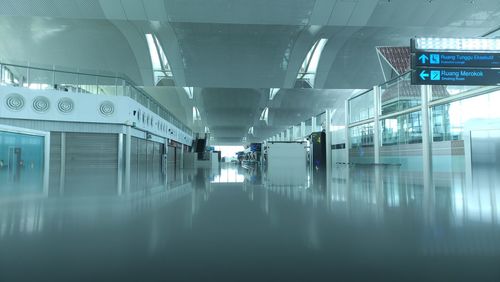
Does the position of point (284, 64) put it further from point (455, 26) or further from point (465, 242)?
point (465, 242)

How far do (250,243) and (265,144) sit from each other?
21268mm

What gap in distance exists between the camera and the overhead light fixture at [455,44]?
39.4 feet

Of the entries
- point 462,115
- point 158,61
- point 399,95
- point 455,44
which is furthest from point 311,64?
point 455,44

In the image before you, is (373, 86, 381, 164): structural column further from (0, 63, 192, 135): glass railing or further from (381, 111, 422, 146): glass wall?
(0, 63, 192, 135): glass railing

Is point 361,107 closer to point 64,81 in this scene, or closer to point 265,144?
point 265,144

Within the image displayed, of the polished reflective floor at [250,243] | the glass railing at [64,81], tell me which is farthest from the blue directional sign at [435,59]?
the glass railing at [64,81]

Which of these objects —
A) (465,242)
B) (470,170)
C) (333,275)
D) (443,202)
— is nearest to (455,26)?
(470,170)

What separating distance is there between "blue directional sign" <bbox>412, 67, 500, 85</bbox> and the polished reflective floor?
25.3 ft

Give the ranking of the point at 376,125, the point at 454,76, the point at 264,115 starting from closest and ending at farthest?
1. the point at 454,76
2. the point at 376,125
3. the point at 264,115

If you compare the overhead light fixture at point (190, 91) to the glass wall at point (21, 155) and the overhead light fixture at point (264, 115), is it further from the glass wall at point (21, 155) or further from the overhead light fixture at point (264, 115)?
the glass wall at point (21, 155)

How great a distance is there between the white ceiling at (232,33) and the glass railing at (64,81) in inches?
23.6

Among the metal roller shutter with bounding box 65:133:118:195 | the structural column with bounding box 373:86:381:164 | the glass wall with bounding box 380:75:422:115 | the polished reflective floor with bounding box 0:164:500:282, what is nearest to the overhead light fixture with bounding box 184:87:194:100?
the metal roller shutter with bounding box 65:133:118:195

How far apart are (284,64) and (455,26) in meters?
10.9

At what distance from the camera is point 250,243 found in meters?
2.96
